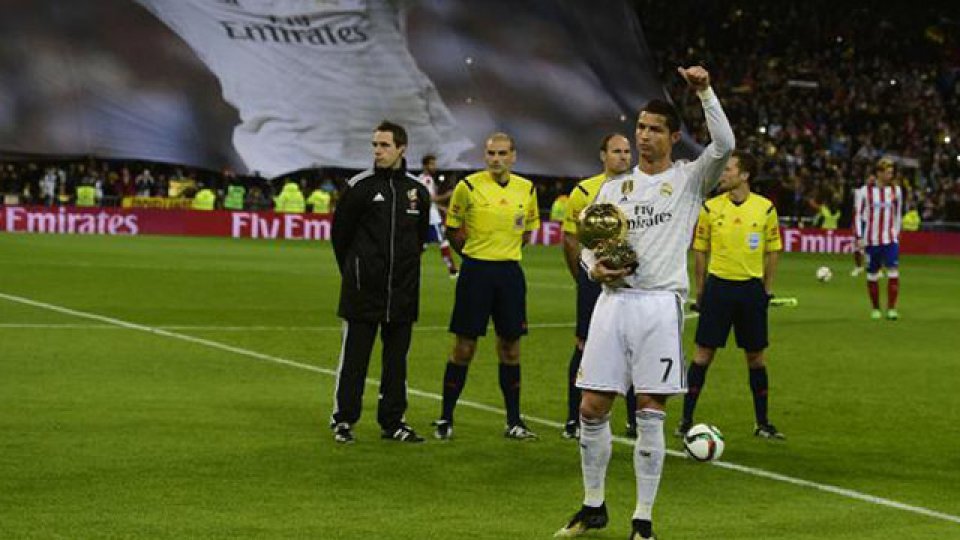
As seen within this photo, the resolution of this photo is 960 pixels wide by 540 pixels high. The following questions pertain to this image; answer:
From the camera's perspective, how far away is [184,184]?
188 ft

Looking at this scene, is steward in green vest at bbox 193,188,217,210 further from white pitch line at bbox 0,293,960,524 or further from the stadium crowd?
white pitch line at bbox 0,293,960,524

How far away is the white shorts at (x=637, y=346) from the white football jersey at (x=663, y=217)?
10cm

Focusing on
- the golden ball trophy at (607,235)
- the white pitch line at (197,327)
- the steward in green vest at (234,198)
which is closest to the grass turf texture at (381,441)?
the white pitch line at (197,327)

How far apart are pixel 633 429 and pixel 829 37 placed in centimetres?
6289

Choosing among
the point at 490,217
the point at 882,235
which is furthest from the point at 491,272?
the point at 882,235

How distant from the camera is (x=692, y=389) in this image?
14.6 meters

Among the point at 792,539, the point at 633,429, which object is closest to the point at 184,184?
the point at 633,429

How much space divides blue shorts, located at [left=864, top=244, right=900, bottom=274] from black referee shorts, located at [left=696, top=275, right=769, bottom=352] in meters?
13.3

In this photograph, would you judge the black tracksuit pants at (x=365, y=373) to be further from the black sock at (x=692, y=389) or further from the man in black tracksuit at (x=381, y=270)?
the black sock at (x=692, y=389)

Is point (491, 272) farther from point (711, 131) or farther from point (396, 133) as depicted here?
point (711, 131)

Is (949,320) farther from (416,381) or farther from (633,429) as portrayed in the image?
(633,429)

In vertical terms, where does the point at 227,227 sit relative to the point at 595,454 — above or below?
below

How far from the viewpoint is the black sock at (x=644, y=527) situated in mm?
9852

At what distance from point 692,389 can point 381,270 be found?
9.01 ft
